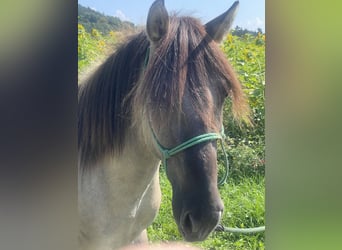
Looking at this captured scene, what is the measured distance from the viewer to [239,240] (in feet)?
4.40

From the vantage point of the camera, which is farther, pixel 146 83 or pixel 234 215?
pixel 234 215

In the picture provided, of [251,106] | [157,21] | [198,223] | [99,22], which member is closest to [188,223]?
[198,223]

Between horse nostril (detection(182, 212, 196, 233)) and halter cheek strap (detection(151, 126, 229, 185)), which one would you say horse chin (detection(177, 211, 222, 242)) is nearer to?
horse nostril (detection(182, 212, 196, 233))

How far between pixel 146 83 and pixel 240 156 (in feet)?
1.35

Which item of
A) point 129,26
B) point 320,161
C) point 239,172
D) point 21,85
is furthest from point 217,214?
point 21,85

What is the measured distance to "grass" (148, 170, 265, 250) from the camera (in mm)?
1285

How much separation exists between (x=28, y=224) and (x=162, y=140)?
687mm

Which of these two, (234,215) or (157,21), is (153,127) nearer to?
(157,21)

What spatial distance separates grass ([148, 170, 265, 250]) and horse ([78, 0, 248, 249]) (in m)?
0.04

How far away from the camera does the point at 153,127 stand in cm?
119

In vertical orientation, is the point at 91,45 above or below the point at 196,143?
above

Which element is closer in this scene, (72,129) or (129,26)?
(129,26)

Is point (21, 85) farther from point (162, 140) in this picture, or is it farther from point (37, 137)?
point (162, 140)

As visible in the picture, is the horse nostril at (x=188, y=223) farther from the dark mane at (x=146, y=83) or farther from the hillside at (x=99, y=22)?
the hillside at (x=99, y=22)
